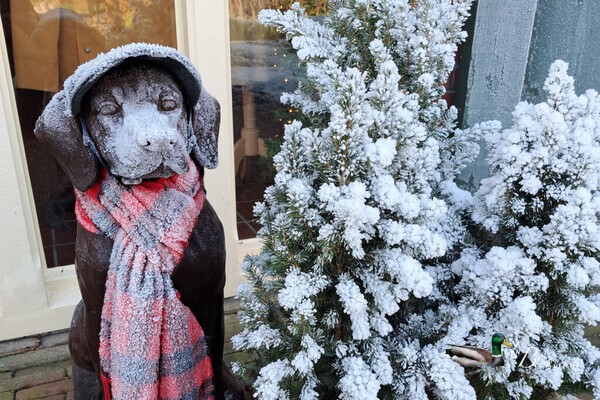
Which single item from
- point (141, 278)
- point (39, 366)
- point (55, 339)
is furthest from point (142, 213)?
point (55, 339)

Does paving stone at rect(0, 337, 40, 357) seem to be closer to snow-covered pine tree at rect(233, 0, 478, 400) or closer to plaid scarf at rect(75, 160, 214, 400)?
plaid scarf at rect(75, 160, 214, 400)

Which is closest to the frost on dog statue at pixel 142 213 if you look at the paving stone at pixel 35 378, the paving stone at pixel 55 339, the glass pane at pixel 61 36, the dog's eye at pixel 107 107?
the dog's eye at pixel 107 107

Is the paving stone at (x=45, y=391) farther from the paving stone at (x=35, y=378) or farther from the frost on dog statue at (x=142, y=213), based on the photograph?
the frost on dog statue at (x=142, y=213)

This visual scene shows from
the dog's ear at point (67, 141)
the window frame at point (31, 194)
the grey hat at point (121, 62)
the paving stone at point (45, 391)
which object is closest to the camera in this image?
the grey hat at point (121, 62)

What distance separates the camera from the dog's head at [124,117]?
4.51 ft

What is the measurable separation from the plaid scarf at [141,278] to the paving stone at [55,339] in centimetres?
175

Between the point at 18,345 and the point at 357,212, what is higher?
the point at 357,212

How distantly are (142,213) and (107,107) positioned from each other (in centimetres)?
34

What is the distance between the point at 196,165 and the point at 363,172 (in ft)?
2.11

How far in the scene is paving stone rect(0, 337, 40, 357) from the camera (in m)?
3.04

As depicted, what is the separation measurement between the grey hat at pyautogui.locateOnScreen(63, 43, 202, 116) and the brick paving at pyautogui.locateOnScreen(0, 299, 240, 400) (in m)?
1.91

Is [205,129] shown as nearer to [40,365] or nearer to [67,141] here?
[67,141]

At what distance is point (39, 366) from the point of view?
9.58 ft

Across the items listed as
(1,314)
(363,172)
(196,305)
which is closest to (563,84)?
(363,172)
